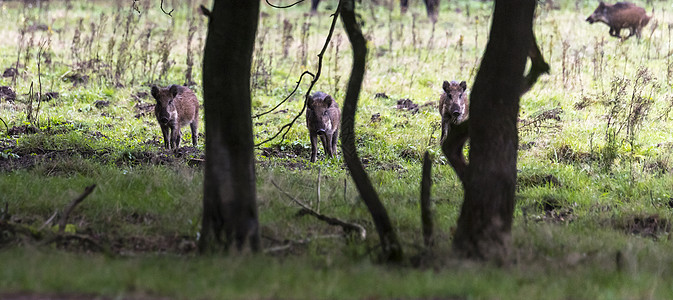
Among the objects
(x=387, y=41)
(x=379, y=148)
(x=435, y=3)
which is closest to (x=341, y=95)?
(x=379, y=148)

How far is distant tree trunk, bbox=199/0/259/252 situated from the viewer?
590cm

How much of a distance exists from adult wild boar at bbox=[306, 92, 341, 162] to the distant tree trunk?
5.68m

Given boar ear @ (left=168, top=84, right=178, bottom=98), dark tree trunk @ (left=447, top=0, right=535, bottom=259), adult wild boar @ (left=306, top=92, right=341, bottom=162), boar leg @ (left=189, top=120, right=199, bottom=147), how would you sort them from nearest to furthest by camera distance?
dark tree trunk @ (left=447, top=0, right=535, bottom=259) < adult wild boar @ (left=306, top=92, right=341, bottom=162) < boar ear @ (left=168, top=84, right=178, bottom=98) < boar leg @ (left=189, top=120, right=199, bottom=147)

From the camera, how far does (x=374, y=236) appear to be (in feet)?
22.0

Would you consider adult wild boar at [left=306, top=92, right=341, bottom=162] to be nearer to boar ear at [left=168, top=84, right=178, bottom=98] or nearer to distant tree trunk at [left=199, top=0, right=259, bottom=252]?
boar ear at [left=168, top=84, right=178, bottom=98]

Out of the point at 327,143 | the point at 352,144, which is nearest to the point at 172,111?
the point at 327,143

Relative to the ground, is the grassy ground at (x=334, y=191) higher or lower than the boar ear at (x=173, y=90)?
lower

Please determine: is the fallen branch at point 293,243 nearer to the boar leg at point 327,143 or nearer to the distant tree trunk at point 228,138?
the distant tree trunk at point 228,138

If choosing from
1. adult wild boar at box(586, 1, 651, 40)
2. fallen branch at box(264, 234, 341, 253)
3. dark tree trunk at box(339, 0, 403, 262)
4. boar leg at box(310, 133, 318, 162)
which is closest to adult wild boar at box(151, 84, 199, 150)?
boar leg at box(310, 133, 318, 162)

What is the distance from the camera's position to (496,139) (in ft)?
19.4

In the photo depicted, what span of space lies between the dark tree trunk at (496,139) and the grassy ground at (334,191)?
0.25 m

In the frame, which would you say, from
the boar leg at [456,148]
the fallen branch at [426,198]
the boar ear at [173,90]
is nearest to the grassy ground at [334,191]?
the fallen branch at [426,198]

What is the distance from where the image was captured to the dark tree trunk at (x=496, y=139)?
5820 mm

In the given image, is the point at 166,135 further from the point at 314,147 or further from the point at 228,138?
the point at 228,138
